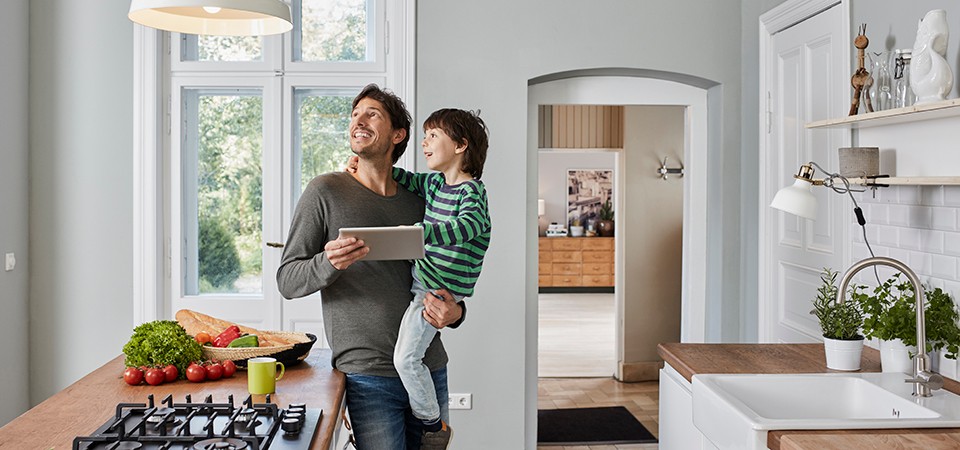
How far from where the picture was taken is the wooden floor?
5.95 meters

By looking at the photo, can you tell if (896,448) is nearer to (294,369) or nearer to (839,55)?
(294,369)

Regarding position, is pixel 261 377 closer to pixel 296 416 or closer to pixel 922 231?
pixel 296 416

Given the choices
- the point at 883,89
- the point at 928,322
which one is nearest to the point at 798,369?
the point at 928,322

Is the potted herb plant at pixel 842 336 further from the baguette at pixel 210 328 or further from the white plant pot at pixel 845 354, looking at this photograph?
the baguette at pixel 210 328

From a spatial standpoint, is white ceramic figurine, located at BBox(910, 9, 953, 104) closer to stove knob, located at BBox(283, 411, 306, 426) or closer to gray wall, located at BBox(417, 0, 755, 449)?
gray wall, located at BBox(417, 0, 755, 449)

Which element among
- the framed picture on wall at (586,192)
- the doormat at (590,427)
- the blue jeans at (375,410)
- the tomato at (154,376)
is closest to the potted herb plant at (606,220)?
the framed picture on wall at (586,192)

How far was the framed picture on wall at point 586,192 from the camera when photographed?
1265 centimetres

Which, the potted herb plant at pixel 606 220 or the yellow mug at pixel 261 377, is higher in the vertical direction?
the potted herb plant at pixel 606 220

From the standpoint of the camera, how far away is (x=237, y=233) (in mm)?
4426

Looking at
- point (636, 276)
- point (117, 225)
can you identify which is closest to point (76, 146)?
point (117, 225)

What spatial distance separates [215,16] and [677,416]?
196 cm

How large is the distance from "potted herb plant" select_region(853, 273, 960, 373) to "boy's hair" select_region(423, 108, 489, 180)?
1279 mm

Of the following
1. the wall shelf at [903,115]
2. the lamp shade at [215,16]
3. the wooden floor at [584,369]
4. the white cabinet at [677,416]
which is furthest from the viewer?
the wooden floor at [584,369]

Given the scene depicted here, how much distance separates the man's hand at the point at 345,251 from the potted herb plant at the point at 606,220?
10366mm
